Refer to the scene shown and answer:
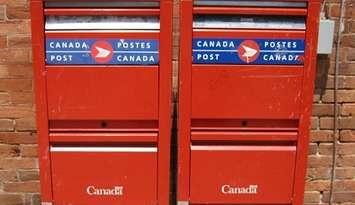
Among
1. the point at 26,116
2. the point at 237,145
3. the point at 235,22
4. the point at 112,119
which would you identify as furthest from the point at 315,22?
the point at 26,116

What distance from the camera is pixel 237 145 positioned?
2.32 meters

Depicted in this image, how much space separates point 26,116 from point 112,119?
1018mm

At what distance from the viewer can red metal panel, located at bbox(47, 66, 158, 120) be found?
2.18m

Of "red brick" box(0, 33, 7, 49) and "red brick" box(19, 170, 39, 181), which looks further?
"red brick" box(19, 170, 39, 181)

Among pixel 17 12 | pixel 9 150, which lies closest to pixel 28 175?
pixel 9 150

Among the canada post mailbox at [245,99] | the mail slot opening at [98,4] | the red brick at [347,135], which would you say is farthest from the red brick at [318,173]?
the mail slot opening at [98,4]

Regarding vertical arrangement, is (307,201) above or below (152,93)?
below

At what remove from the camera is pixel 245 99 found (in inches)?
88.0

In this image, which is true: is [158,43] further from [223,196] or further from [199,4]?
[223,196]

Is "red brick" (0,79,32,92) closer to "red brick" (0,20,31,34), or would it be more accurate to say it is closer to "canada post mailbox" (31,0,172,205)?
"red brick" (0,20,31,34)

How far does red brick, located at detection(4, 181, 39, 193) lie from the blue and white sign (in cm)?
158

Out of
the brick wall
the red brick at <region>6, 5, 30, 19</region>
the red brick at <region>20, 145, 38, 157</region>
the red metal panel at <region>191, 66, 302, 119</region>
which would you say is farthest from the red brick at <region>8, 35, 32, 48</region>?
the red metal panel at <region>191, 66, 302, 119</region>

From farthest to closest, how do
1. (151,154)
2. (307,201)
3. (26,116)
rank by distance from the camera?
(307,201), (26,116), (151,154)

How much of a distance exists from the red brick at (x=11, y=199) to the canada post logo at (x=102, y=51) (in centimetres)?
138
